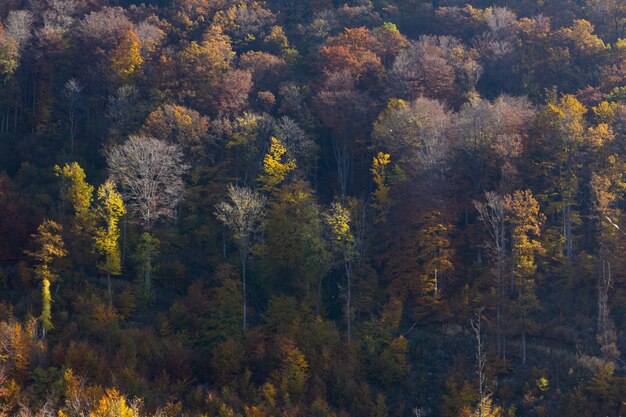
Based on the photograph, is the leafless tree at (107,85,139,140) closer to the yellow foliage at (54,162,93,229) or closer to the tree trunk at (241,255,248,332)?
the yellow foliage at (54,162,93,229)

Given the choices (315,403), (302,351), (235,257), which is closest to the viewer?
(315,403)

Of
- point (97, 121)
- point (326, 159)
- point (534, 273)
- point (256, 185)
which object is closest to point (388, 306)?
point (534, 273)

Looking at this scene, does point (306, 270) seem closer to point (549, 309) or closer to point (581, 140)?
point (549, 309)

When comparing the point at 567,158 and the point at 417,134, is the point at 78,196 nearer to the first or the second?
the point at 417,134

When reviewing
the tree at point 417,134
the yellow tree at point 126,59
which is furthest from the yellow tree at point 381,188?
the yellow tree at point 126,59

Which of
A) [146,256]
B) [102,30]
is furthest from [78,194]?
[102,30]

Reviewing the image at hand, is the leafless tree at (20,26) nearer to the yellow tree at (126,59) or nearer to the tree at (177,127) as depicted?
the yellow tree at (126,59)

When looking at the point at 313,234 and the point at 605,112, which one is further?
the point at 605,112
